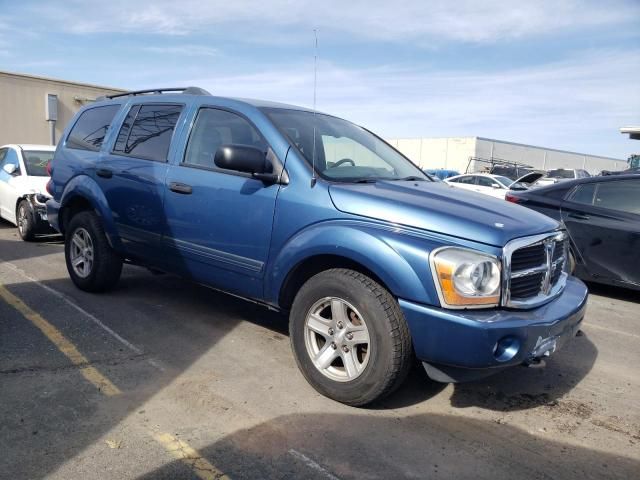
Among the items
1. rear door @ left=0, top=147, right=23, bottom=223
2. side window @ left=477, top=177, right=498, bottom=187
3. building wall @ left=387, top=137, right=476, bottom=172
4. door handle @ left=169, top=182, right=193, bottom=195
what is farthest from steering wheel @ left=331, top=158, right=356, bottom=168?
building wall @ left=387, top=137, right=476, bottom=172

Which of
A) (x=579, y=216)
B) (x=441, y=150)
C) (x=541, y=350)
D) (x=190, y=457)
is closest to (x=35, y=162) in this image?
Result: (x=190, y=457)

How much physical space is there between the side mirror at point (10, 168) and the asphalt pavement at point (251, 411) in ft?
15.3

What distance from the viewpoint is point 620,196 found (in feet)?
20.8

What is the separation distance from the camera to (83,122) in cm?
564

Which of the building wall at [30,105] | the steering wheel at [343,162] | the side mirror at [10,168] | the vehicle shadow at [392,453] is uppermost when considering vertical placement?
the building wall at [30,105]

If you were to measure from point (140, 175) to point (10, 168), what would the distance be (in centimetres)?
550

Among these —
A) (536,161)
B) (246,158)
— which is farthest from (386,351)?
(536,161)

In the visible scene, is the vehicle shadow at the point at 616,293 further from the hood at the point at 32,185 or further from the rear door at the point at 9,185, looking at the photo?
the rear door at the point at 9,185

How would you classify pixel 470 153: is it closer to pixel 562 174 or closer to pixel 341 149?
pixel 562 174

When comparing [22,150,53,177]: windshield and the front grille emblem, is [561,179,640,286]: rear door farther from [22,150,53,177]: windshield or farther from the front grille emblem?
[22,150,53,177]: windshield

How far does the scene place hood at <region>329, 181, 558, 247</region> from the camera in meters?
3.03

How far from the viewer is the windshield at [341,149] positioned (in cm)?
387

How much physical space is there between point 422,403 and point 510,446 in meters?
0.63

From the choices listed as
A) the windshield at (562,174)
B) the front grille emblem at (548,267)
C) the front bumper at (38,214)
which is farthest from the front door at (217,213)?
the windshield at (562,174)
